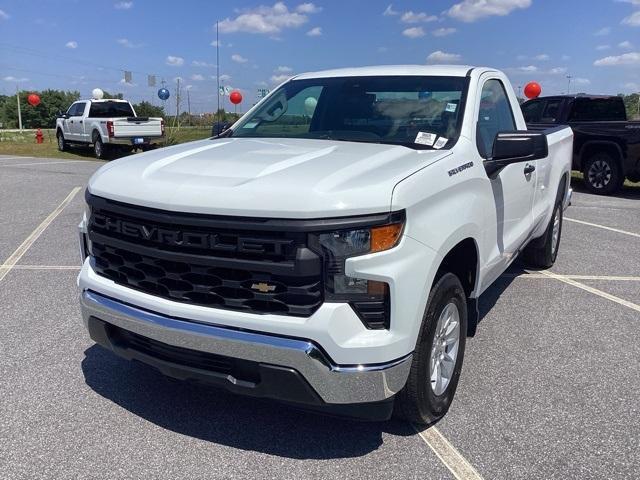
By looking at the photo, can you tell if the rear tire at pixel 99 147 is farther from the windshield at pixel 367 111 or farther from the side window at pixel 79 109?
the windshield at pixel 367 111

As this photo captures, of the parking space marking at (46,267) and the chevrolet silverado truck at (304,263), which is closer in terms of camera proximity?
the chevrolet silverado truck at (304,263)

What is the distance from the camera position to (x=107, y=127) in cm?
1906

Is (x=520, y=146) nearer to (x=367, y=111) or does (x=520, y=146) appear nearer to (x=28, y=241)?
(x=367, y=111)

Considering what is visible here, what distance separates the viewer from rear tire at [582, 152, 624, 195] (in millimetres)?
11805

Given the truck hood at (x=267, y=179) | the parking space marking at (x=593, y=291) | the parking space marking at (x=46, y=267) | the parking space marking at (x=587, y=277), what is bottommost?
the parking space marking at (x=593, y=291)

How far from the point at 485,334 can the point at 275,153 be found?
2220 millimetres

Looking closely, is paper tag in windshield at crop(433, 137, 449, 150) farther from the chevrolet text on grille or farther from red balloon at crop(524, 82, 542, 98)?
red balloon at crop(524, 82, 542, 98)

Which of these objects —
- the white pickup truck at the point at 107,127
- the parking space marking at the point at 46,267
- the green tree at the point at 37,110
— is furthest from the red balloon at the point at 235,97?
the green tree at the point at 37,110

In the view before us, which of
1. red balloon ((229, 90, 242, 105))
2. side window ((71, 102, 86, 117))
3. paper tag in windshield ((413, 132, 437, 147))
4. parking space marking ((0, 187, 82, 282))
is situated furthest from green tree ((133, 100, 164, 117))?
paper tag in windshield ((413, 132, 437, 147))

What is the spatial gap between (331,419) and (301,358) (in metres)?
0.89

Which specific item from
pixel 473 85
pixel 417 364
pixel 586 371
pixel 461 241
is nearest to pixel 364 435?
pixel 417 364

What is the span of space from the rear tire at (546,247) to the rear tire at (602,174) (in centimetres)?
654

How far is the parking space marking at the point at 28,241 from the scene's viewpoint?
5.95 metres

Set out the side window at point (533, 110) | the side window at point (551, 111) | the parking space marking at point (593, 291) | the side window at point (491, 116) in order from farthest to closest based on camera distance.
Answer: the side window at point (533, 110), the side window at point (551, 111), the parking space marking at point (593, 291), the side window at point (491, 116)
